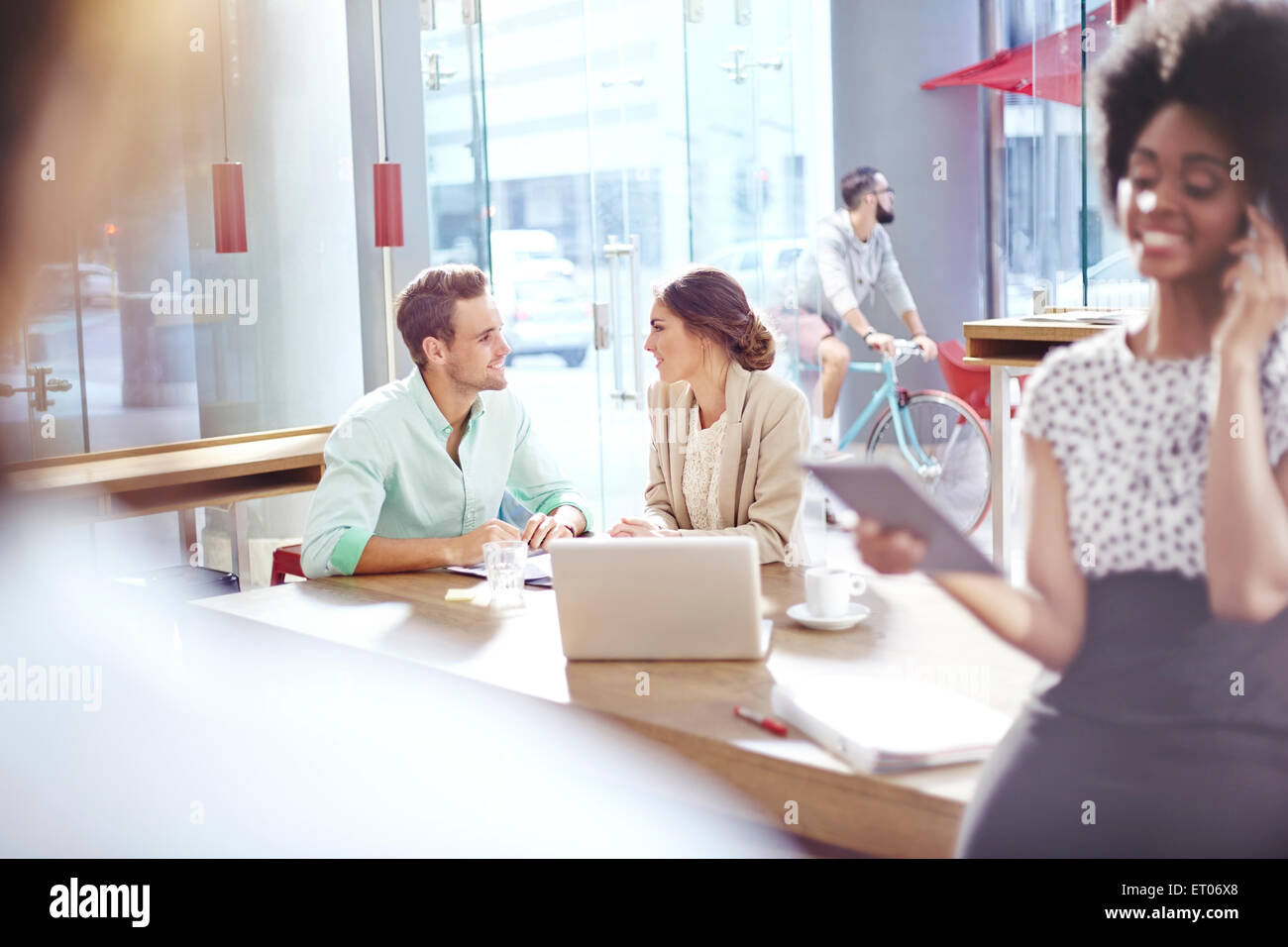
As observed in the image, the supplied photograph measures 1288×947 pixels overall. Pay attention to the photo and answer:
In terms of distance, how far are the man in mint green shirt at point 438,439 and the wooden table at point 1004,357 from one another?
2.89ft

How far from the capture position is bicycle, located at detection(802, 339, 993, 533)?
193cm

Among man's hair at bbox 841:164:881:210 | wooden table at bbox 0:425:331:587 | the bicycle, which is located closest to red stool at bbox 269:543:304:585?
wooden table at bbox 0:425:331:587

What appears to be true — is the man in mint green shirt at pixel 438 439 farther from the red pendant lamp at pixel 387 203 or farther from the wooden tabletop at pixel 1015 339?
the red pendant lamp at pixel 387 203

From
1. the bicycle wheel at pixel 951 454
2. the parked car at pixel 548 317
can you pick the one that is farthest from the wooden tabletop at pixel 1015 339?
the parked car at pixel 548 317

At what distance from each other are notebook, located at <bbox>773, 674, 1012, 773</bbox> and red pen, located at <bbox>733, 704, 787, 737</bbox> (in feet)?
0.08

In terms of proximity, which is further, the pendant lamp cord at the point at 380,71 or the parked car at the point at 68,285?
the pendant lamp cord at the point at 380,71

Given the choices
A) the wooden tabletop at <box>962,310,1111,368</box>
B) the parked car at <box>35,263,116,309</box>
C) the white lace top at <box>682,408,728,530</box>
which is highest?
the parked car at <box>35,263,116,309</box>

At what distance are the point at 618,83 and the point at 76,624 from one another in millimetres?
2297

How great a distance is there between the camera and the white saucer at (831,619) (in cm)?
184

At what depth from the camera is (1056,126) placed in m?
2.22

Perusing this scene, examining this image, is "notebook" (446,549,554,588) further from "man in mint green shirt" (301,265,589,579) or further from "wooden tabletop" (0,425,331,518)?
"wooden tabletop" (0,425,331,518)
